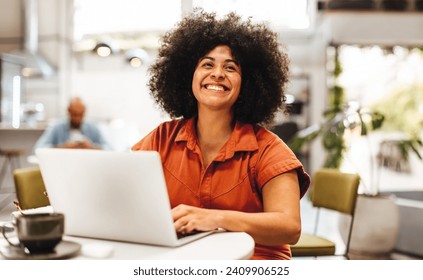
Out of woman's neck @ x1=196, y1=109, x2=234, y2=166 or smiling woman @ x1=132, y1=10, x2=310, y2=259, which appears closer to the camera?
smiling woman @ x1=132, y1=10, x2=310, y2=259

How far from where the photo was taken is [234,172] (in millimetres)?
1415

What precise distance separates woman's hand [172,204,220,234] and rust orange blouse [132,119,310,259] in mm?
252

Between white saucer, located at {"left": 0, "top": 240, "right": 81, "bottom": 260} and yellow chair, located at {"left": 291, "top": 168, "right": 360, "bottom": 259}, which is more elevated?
white saucer, located at {"left": 0, "top": 240, "right": 81, "bottom": 260}

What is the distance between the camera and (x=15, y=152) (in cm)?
525

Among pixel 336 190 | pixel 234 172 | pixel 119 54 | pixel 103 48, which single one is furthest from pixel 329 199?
pixel 119 54

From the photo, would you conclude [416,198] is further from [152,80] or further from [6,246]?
[6,246]

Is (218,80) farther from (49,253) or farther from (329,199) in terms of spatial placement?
(329,199)

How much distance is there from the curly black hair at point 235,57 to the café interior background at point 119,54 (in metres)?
3.64

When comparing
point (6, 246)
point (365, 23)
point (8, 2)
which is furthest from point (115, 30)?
point (6, 246)

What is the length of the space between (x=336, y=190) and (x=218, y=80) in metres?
1.24

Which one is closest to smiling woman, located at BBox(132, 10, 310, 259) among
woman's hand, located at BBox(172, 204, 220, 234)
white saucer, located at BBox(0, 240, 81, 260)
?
woman's hand, located at BBox(172, 204, 220, 234)

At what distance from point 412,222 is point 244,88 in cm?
253

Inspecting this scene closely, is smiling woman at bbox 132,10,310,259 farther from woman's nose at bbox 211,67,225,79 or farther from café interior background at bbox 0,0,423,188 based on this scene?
café interior background at bbox 0,0,423,188

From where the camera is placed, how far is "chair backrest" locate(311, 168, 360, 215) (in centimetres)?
236
